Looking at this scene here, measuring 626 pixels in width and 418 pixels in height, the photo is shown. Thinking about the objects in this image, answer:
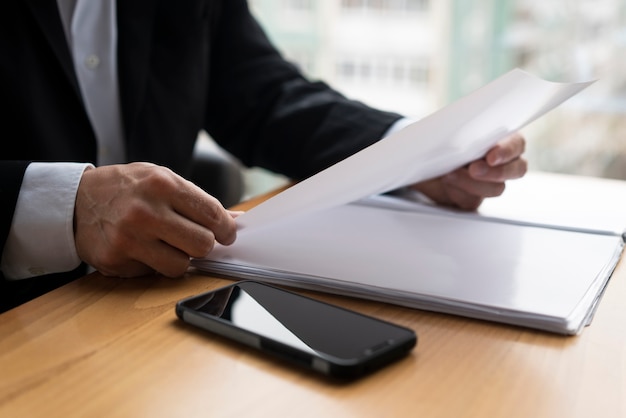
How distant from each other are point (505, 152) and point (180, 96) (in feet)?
1.78

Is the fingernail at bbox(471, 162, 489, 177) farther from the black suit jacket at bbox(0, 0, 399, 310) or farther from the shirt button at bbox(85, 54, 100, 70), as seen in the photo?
the shirt button at bbox(85, 54, 100, 70)

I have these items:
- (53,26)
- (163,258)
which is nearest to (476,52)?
(53,26)

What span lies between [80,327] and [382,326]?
0.72 feet

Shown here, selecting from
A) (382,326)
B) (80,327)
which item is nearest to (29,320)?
(80,327)

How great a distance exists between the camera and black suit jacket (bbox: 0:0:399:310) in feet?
2.94

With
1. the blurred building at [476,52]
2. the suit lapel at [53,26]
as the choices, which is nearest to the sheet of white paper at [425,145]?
the suit lapel at [53,26]

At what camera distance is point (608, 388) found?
1.43 ft

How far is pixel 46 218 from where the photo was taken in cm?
62

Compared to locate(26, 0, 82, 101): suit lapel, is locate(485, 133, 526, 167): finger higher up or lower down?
lower down

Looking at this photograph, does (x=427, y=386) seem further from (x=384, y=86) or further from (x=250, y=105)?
(x=384, y=86)

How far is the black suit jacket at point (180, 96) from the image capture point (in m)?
0.90

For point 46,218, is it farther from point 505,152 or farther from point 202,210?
point 505,152

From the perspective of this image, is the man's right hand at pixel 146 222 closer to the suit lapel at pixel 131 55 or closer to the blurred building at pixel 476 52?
the suit lapel at pixel 131 55

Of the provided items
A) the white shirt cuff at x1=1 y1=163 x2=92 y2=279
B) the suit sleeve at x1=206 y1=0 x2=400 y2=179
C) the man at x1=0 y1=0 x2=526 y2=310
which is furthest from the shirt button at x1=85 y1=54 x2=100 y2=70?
the white shirt cuff at x1=1 y1=163 x2=92 y2=279
